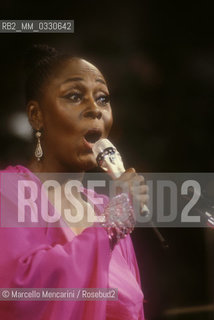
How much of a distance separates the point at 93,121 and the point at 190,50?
0.52m

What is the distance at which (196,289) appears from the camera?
4.73ft

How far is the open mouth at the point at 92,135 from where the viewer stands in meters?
1.14

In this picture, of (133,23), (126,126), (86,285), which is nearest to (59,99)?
(126,126)

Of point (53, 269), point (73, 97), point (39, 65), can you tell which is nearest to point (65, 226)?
point (53, 269)

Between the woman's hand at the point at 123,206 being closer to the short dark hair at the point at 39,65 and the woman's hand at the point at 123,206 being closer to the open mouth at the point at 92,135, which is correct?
the open mouth at the point at 92,135

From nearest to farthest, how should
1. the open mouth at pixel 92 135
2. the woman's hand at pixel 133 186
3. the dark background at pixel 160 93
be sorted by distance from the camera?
1. the woman's hand at pixel 133 186
2. the open mouth at pixel 92 135
3. the dark background at pixel 160 93

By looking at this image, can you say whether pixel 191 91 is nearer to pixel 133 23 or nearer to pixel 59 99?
pixel 133 23

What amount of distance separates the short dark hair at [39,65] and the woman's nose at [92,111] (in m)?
0.16

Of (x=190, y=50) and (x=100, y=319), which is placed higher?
(x=190, y=50)

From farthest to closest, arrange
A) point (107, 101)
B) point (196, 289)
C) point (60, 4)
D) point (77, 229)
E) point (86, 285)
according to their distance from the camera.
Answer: point (196, 289)
point (60, 4)
point (107, 101)
point (77, 229)
point (86, 285)

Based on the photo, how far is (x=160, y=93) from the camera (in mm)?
1403

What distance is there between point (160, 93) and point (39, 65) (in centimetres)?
45

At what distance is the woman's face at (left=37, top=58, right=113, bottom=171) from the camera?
115 centimetres

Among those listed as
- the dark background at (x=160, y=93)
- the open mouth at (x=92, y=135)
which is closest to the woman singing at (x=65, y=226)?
the open mouth at (x=92, y=135)
